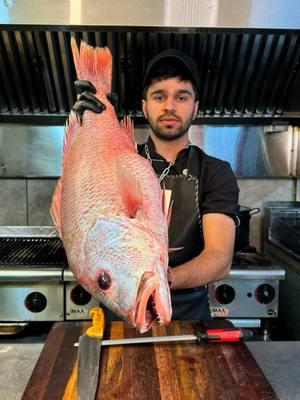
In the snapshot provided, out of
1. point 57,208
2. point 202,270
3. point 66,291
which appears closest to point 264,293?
point 66,291

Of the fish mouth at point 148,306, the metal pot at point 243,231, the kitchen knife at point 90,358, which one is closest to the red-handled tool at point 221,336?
the kitchen knife at point 90,358

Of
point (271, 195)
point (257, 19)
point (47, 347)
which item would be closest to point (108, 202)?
point (47, 347)

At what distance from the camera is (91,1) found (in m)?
1.83

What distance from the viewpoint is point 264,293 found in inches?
81.0

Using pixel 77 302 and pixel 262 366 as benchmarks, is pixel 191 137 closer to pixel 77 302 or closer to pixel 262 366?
pixel 77 302

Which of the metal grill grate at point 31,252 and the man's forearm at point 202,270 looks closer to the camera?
the man's forearm at point 202,270

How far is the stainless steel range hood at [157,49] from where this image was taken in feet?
6.06

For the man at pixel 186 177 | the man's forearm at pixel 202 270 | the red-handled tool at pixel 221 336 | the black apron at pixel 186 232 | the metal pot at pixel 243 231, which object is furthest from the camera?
the metal pot at pixel 243 231

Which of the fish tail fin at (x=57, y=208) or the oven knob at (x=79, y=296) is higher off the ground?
the fish tail fin at (x=57, y=208)

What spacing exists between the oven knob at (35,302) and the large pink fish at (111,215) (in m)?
1.22

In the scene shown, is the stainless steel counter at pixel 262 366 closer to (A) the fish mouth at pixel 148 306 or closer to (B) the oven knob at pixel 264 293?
(A) the fish mouth at pixel 148 306

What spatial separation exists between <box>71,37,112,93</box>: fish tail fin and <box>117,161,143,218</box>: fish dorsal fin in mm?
262

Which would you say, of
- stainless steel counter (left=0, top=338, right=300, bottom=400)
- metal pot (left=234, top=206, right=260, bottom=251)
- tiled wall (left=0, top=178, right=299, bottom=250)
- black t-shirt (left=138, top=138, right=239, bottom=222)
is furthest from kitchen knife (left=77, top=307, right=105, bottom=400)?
tiled wall (left=0, top=178, right=299, bottom=250)

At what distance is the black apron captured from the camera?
1429mm
